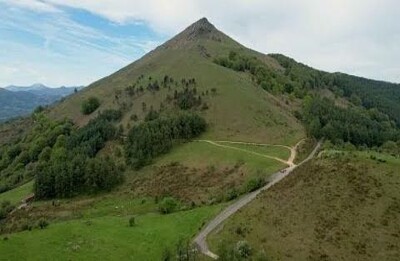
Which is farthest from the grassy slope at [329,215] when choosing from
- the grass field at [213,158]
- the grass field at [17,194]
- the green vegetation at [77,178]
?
the grass field at [17,194]

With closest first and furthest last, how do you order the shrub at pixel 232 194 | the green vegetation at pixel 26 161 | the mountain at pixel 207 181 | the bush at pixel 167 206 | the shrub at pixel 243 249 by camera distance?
the shrub at pixel 243 249 < the mountain at pixel 207 181 < the shrub at pixel 232 194 < the bush at pixel 167 206 < the green vegetation at pixel 26 161

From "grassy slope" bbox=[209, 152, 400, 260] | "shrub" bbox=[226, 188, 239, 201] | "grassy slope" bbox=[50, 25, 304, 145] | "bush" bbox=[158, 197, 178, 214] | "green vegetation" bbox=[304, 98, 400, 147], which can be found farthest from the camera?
"grassy slope" bbox=[50, 25, 304, 145]

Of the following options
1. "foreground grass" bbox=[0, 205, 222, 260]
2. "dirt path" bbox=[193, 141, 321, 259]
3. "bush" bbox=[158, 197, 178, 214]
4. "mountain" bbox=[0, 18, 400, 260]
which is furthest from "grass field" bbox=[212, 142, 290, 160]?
"foreground grass" bbox=[0, 205, 222, 260]

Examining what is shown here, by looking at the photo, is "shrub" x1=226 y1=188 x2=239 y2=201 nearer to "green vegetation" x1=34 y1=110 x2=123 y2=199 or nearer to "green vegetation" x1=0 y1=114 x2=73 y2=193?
"green vegetation" x1=34 y1=110 x2=123 y2=199

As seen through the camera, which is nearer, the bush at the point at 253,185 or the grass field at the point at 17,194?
the bush at the point at 253,185

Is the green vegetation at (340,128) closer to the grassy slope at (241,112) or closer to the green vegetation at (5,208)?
the grassy slope at (241,112)

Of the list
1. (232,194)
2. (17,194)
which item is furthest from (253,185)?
(17,194)
